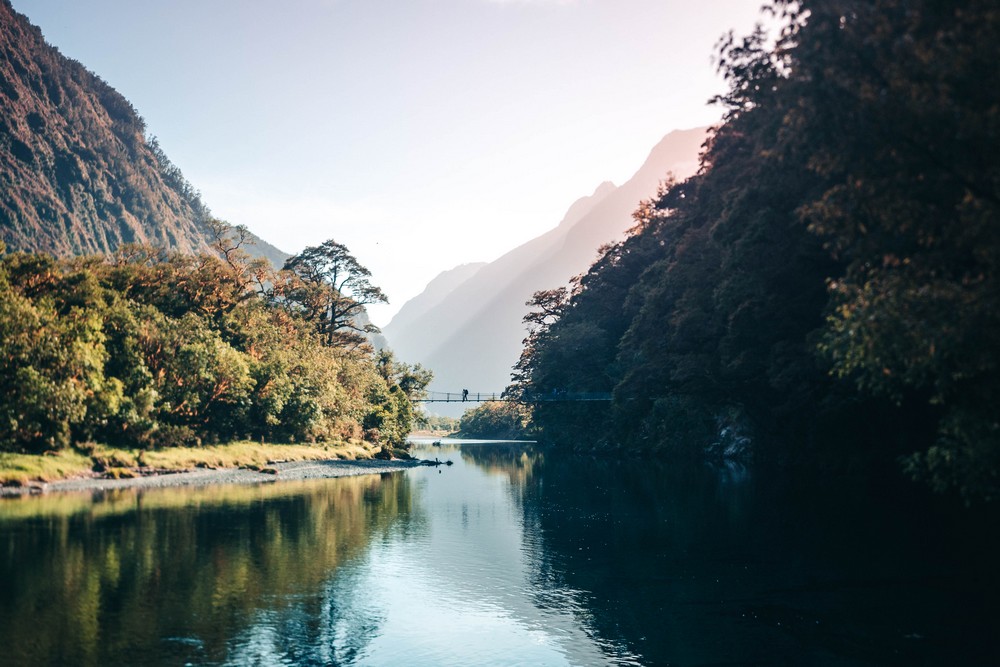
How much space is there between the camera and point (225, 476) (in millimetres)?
63156

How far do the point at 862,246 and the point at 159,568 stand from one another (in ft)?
82.0

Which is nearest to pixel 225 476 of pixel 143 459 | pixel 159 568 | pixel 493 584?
pixel 143 459

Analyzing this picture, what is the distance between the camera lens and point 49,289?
6047cm

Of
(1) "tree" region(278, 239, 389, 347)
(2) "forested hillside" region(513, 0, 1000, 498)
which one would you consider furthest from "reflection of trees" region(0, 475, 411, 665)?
(1) "tree" region(278, 239, 389, 347)

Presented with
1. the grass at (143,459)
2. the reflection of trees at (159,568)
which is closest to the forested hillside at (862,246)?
the reflection of trees at (159,568)

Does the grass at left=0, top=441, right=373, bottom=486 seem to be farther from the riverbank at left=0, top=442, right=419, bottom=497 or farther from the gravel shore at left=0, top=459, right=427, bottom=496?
the gravel shore at left=0, top=459, right=427, bottom=496

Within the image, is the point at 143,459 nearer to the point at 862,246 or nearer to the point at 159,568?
the point at 159,568

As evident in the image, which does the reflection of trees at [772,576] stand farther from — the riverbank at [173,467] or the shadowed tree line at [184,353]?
the shadowed tree line at [184,353]

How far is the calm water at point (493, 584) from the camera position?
63.0ft

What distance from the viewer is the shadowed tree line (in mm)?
51688

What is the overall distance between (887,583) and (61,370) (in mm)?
51672

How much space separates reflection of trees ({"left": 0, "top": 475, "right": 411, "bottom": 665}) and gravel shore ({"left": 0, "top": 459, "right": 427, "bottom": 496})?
509 centimetres

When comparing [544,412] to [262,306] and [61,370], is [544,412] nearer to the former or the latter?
[262,306]

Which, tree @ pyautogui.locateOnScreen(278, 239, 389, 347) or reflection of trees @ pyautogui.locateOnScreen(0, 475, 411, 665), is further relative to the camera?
tree @ pyautogui.locateOnScreen(278, 239, 389, 347)
